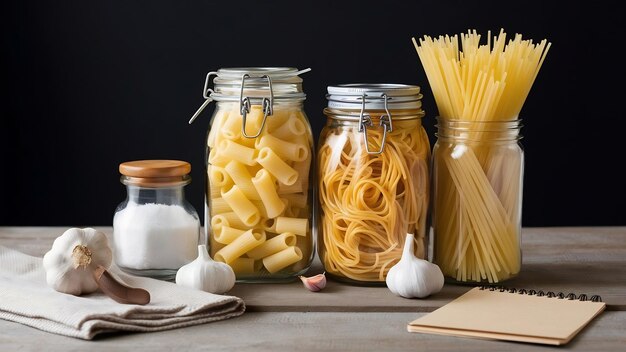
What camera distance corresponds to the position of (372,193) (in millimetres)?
1484

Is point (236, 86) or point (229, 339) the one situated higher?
point (236, 86)

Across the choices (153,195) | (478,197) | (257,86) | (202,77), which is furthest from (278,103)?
(202,77)

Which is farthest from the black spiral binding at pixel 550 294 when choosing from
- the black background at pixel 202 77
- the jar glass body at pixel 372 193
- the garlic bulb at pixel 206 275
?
the black background at pixel 202 77

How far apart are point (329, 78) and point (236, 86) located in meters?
1.13

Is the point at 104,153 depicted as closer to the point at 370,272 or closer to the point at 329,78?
the point at 329,78

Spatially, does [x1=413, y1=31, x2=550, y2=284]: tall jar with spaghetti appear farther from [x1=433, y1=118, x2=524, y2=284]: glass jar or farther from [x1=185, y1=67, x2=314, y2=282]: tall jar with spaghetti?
[x1=185, y1=67, x2=314, y2=282]: tall jar with spaghetti

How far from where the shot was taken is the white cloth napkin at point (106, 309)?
128 centimetres

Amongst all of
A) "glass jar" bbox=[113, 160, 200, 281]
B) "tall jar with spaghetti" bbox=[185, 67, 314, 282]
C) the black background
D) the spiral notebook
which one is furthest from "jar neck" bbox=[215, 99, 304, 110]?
the black background

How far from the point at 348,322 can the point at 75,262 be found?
1.41 ft

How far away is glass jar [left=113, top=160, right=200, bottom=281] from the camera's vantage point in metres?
1.54

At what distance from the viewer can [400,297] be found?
1.46 m

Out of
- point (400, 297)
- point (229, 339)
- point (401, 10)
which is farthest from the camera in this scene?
point (401, 10)

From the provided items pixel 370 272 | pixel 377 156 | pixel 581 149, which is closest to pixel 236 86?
pixel 377 156

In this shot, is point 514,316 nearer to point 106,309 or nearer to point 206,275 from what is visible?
point 206,275
